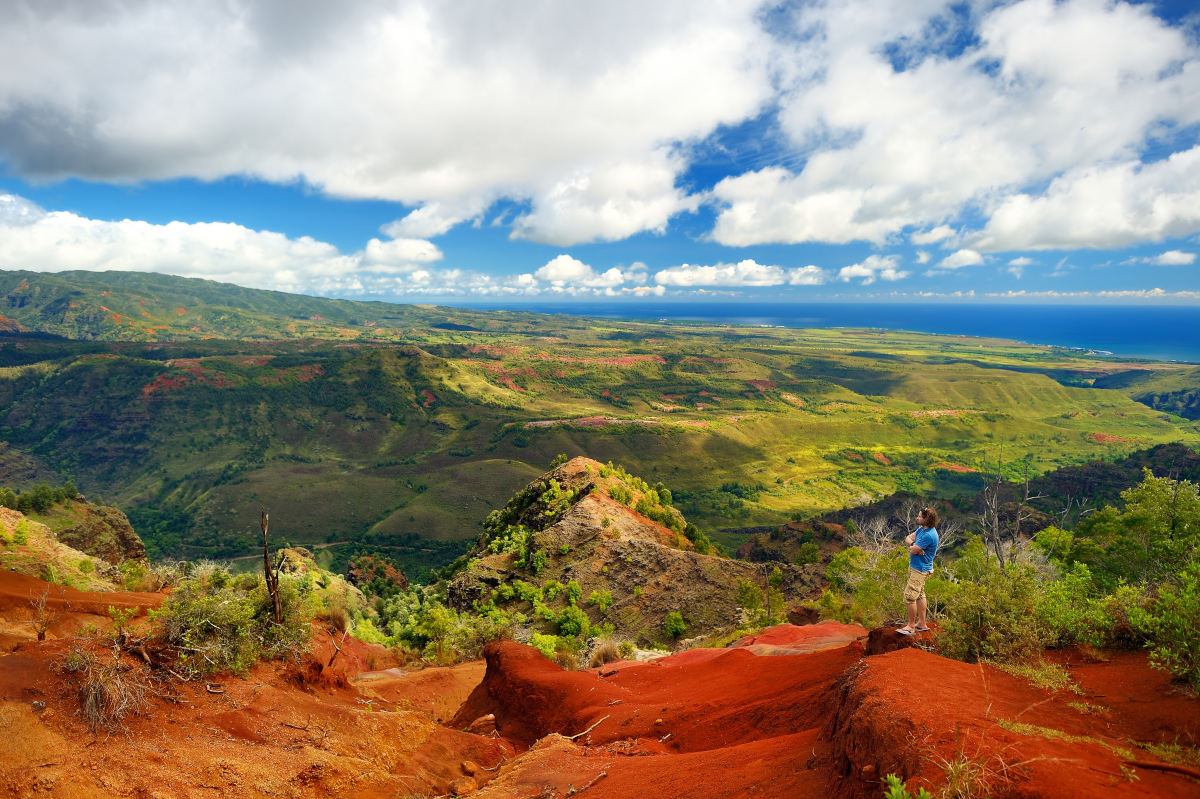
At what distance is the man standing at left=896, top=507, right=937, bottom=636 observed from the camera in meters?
11.2

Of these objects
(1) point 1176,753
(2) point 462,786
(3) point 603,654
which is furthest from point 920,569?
(3) point 603,654

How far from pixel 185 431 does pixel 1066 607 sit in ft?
695

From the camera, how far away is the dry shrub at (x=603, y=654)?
78.2 ft

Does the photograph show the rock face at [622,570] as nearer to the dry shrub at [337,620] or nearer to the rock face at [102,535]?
the dry shrub at [337,620]

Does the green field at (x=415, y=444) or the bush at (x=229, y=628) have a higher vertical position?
the bush at (x=229, y=628)

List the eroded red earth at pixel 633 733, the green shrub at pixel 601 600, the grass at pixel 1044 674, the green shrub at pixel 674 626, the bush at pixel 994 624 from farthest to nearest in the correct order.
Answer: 1. the green shrub at pixel 601 600
2. the green shrub at pixel 674 626
3. the bush at pixel 994 624
4. the grass at pixel 1044 674
5. the eroded red earth at pixel 633 733

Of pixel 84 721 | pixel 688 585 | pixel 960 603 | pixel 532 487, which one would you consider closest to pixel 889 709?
pixel 960 603

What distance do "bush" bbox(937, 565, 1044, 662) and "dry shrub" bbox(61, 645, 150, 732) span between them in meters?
15.0

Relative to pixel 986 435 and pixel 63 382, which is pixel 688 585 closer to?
pixel 986 435

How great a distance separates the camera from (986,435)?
154 metres

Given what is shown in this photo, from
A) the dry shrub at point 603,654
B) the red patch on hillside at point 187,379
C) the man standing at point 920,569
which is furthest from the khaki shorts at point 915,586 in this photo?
the red patch on hillside at point 187,379

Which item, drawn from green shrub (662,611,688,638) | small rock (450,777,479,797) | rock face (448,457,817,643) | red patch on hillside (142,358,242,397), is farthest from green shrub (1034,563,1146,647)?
red patch on hillside (142,358,242,397)

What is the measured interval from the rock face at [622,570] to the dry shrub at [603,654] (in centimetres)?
942

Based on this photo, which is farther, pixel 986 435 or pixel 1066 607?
pixel 986 435
